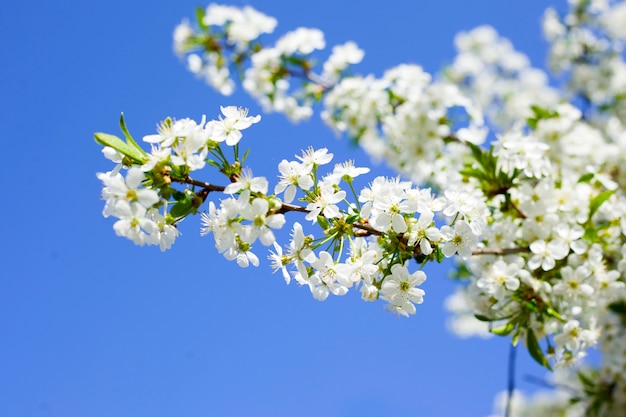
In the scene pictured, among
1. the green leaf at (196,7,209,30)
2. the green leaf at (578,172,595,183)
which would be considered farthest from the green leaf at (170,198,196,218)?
the green leaf at (196,7,209,30)

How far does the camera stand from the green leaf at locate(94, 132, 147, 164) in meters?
2.16

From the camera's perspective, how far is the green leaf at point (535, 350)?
122 inches

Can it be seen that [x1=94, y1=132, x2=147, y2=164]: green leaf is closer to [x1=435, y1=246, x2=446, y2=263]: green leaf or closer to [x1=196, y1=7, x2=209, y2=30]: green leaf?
[x1=435, y1=246, x2=446, y2=263]: green leaf

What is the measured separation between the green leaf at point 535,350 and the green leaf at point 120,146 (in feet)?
6.88

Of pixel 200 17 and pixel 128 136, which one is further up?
pixel 200 17

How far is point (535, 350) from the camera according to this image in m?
3.10

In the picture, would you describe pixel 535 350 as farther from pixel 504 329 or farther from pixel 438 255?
pixel 438 255

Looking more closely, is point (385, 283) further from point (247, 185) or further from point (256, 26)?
point (256, 26)

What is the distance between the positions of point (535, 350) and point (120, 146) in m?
2.24

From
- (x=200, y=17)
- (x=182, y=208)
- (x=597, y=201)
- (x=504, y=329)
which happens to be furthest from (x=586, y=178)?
(x=200, y=17)

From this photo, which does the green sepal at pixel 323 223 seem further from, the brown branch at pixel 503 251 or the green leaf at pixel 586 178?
the green leaf at pixel 586 178

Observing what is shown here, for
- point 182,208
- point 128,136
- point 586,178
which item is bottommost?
point 182,208

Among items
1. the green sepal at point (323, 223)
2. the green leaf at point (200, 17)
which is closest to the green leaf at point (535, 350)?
the green sepal at point (323, 223)

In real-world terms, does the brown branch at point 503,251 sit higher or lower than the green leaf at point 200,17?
lower
